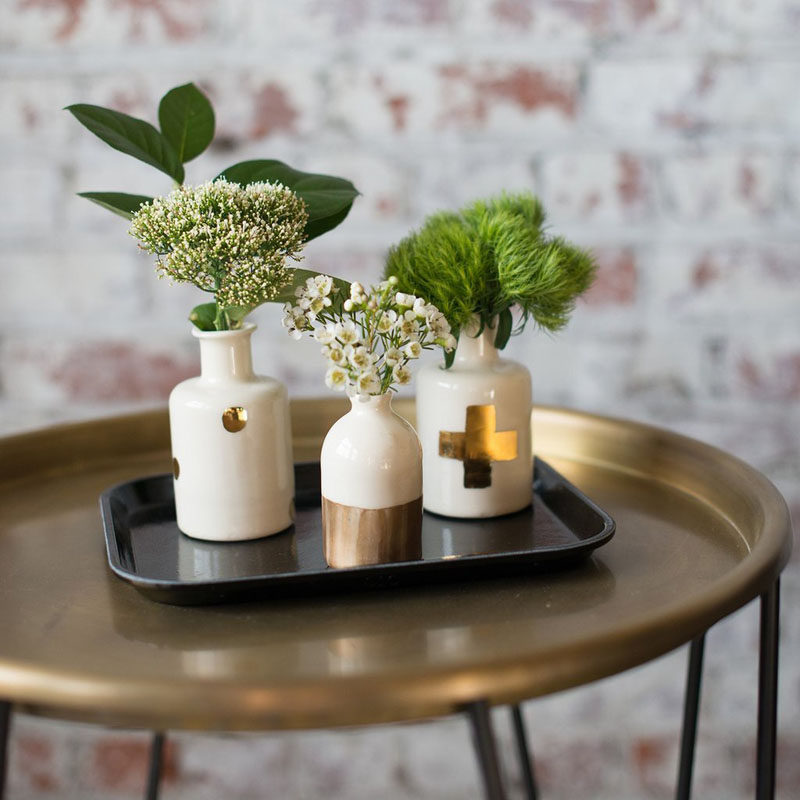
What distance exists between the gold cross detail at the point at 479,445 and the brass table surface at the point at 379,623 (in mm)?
110

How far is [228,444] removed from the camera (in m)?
0.73

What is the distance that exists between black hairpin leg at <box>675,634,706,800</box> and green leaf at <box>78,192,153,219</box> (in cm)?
62

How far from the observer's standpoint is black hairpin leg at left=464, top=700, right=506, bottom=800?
20.5 inches

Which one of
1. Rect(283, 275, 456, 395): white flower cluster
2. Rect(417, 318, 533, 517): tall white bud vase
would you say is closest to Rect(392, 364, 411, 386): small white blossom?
Rect(283, 275, 456, 395): white flower cluster

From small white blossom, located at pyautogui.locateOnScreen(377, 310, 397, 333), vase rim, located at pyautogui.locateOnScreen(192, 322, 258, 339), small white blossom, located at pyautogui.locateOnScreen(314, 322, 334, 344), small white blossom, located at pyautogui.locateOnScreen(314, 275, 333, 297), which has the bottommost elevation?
vase rim, located at pyautogui.locateOnScreen(192, 322, 258, 339)

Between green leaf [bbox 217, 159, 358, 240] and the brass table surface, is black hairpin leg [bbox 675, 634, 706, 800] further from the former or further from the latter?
green leaf [bbox 217, 159, 358, 240]

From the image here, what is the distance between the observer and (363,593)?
0.65 meters

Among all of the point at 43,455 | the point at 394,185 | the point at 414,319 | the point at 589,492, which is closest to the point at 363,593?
the point at 414,319

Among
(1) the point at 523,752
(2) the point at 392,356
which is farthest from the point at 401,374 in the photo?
(1) the point at 523,752

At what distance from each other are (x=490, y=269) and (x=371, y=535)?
0.22m

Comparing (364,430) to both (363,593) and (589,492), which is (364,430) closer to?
(363,593)

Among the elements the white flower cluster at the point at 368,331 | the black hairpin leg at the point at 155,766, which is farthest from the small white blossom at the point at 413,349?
the black hairpin leg at the point at 155,766

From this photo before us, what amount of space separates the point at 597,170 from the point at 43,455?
72 cm

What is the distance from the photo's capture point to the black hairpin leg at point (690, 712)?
0.95m
